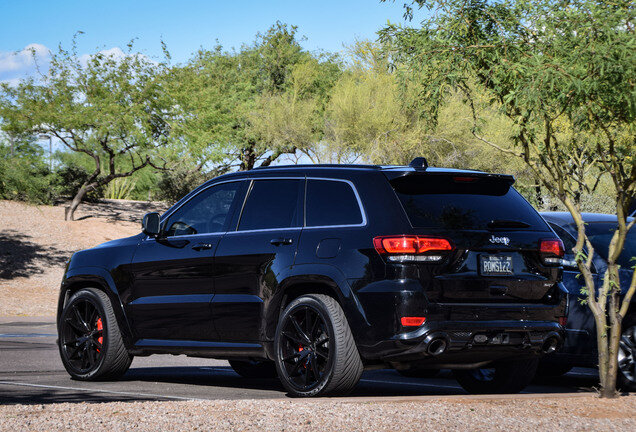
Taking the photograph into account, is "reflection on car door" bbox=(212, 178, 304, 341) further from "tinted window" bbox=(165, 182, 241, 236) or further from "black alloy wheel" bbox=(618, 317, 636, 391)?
"black alloy wheel" bbox=(618, 317, 636, 391)

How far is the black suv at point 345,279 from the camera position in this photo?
719 centimetres

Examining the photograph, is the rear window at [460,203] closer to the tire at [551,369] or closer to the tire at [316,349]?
the tire at [316,349]

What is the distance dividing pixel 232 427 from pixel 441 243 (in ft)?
7.59

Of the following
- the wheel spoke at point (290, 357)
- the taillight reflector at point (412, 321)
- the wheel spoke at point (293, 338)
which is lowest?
the wheel spoke at point (290, 357)

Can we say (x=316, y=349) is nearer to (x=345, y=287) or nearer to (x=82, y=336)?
(x=345, y=287)

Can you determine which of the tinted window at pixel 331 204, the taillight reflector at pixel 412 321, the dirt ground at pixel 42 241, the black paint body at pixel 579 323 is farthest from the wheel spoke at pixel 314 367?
the dirt ground at pixel 42 241

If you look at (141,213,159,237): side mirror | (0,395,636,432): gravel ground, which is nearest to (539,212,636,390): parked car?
(0,395,636,432): gravel ground

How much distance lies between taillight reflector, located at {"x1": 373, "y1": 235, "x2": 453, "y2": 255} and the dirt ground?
1897cm

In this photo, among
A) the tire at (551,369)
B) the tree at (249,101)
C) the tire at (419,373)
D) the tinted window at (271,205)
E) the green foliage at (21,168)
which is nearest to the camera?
the tinted window at (271,205)

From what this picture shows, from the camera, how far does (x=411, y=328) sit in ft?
23.2

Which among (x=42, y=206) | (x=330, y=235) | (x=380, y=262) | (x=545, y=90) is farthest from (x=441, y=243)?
(x=42, y=206)

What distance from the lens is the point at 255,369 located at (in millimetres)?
10617

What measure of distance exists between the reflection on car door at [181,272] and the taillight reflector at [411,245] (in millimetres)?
2060

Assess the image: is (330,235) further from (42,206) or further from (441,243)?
(42,206)
